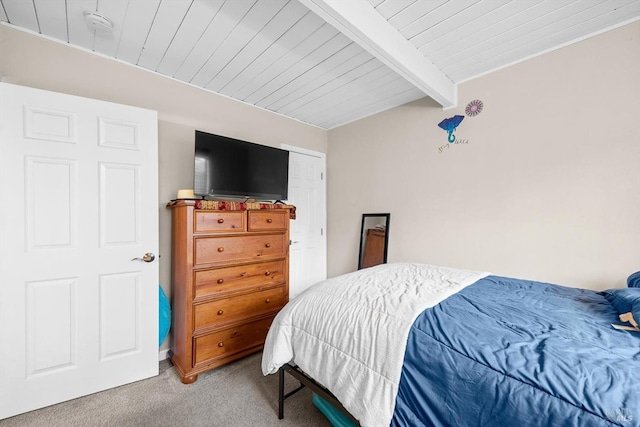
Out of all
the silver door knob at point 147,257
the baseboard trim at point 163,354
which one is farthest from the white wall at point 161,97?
the baseboard trim at point 163,354

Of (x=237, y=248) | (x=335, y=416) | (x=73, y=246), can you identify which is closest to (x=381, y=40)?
(x=237, y=248)

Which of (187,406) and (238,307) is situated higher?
(238,307)

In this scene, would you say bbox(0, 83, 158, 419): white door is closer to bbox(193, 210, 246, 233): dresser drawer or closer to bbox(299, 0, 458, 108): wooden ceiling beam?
bbox(193, 210, 246, 233): dresser drawer

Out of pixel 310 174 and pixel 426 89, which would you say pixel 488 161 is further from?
pixel 310 174

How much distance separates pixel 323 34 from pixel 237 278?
6.51 ft

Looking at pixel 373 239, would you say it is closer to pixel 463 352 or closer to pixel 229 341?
pixel 229 341

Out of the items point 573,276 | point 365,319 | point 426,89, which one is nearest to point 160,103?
point 426,89

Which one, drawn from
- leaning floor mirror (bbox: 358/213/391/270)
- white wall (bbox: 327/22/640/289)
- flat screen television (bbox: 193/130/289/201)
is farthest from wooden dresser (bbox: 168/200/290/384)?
white wall (bbox: 327/22/640/289)

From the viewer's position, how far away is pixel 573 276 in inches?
74.5

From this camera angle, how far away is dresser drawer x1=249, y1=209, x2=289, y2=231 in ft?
7.73

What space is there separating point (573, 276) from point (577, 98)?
1286 millimetres

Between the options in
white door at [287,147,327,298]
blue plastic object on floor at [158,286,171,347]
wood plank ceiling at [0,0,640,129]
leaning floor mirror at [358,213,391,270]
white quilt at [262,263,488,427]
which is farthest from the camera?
white door at [287,147,327,298]

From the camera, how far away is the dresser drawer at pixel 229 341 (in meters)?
2.05

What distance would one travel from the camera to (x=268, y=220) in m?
2.46
